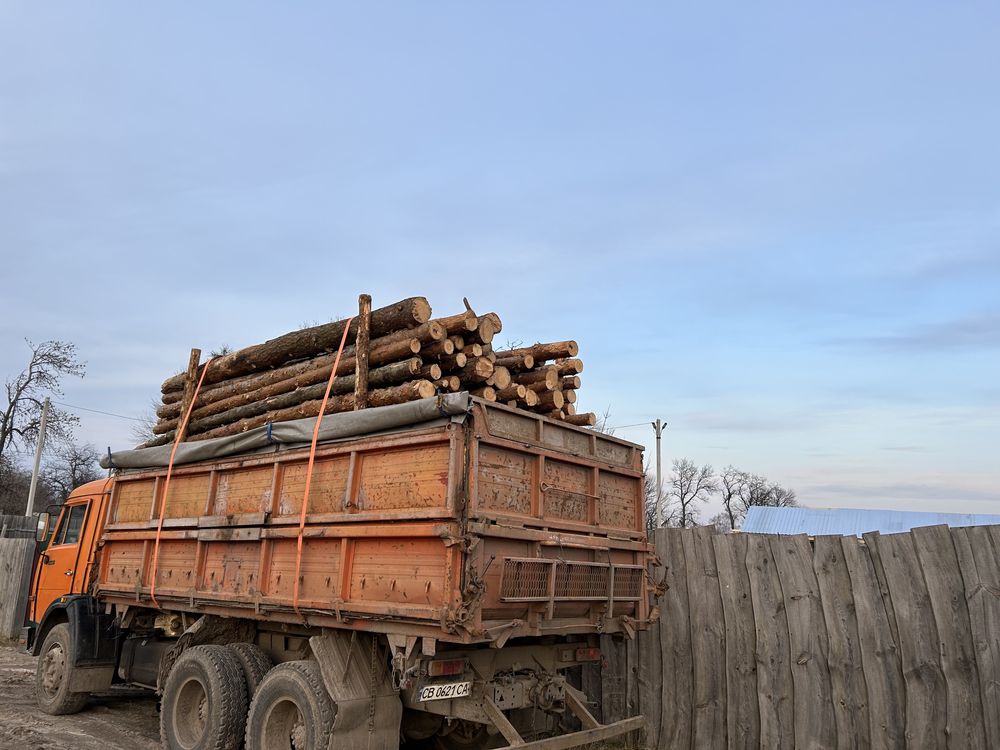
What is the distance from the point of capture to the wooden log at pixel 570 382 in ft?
26.4

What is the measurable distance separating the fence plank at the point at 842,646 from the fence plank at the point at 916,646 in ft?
1.22

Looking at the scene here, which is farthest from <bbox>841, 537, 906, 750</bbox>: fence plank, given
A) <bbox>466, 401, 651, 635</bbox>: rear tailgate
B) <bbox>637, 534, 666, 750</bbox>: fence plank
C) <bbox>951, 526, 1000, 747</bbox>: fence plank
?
<bbox>637, 534, 666, 750</bbox>: fence plank

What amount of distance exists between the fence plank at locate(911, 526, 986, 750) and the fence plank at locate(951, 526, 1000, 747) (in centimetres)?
5

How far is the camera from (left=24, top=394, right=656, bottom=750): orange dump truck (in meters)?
5.46

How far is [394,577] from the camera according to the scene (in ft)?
18.5

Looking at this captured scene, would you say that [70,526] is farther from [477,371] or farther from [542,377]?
[542,377]

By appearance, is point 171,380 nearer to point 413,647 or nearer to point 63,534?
point 63,534

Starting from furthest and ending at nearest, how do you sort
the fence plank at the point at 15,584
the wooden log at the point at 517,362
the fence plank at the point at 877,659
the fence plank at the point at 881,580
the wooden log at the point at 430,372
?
the fence plank at the point at 15,584, the wooden log at the point at 517,362, the wooden log at the point at 430,372, the fence plank at the point at 881,580, the fence plank at the point at 877,659

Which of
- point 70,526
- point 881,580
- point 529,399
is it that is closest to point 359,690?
point 529,399

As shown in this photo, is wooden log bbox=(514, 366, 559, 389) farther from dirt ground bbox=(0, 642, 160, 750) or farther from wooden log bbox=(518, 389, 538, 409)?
dirt ground bbox=(0, 642, 160, 750)

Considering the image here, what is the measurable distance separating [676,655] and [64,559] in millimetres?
7927

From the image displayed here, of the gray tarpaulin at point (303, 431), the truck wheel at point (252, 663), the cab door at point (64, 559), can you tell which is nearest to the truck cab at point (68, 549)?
the cab door at point (64, 559)

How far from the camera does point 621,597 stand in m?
6.75

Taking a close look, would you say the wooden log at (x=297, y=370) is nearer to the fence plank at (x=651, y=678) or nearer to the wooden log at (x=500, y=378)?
the wooden log at (x=500, y=378)
